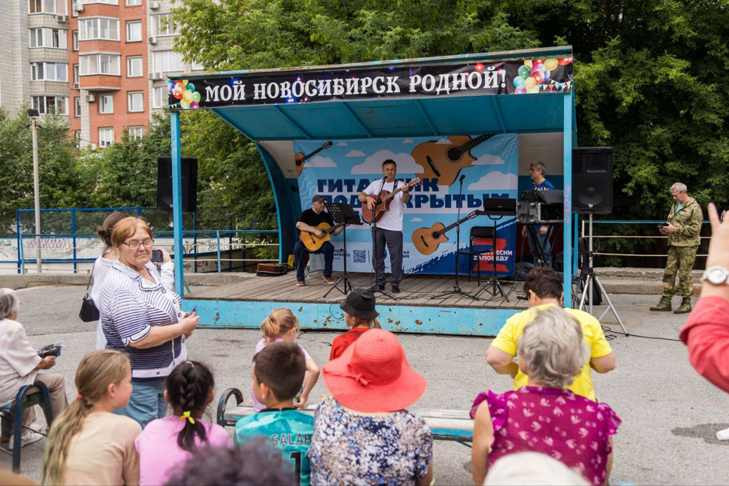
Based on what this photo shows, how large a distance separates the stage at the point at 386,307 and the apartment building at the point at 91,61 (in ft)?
125

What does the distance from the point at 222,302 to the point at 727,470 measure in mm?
6505

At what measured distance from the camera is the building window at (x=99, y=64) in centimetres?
4647

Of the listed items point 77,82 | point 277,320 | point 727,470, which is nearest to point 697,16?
point 727,470

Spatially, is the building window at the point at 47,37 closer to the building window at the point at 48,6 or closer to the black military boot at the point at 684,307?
the building window at the point at 48,6

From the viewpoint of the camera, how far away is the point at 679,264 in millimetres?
10188

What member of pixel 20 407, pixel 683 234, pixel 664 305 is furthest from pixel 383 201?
pixel 20 407

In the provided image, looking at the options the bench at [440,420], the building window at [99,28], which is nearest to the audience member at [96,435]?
the bench at [440,420]

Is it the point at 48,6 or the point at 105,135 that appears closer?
the point at 48,6

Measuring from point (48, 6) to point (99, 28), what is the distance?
4605 millimetres

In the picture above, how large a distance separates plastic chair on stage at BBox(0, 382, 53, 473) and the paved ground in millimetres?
238

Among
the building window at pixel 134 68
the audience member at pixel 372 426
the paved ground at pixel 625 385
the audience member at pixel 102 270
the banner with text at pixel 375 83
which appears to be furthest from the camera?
the building window at pixel 134 68

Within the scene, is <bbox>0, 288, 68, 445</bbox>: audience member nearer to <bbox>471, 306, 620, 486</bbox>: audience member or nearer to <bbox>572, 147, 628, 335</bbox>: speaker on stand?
<bbox>471, 306, 620, 486</bbox>: audience member

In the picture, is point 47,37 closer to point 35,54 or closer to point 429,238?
point 35,54

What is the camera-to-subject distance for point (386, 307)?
355 inches
